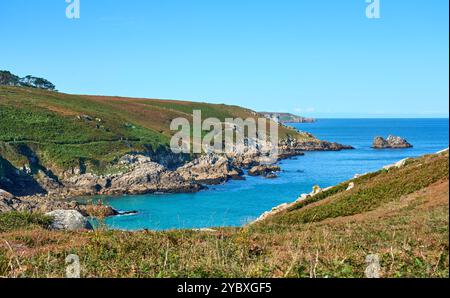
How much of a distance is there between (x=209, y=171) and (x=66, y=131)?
3374cm

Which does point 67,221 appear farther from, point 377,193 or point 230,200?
point 230,200

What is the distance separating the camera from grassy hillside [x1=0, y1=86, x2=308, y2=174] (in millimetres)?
100500

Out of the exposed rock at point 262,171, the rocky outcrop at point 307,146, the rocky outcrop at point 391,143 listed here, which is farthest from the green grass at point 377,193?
the rocky outcrop at point 391,143

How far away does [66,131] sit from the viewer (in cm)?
11588

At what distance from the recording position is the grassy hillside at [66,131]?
100 meters

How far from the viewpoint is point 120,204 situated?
268 ft

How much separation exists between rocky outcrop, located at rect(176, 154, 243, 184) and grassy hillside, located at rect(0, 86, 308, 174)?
11.0 metres

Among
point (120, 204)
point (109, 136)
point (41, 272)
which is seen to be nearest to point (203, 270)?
point (41, 272)

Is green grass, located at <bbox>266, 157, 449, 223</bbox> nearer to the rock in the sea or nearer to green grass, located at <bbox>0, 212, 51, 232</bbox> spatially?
the rock in the sea

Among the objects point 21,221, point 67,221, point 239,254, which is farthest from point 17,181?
point 239,254

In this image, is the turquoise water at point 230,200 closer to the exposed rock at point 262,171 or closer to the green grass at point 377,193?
the exposed rock at point 262,171

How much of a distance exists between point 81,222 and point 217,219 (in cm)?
4299

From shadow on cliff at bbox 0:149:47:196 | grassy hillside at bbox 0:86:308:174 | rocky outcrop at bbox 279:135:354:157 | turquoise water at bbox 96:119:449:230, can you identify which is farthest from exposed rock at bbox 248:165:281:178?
rocky outcrop at bbox 279:135:354:157

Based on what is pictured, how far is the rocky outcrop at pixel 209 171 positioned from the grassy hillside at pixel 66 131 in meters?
11.0
